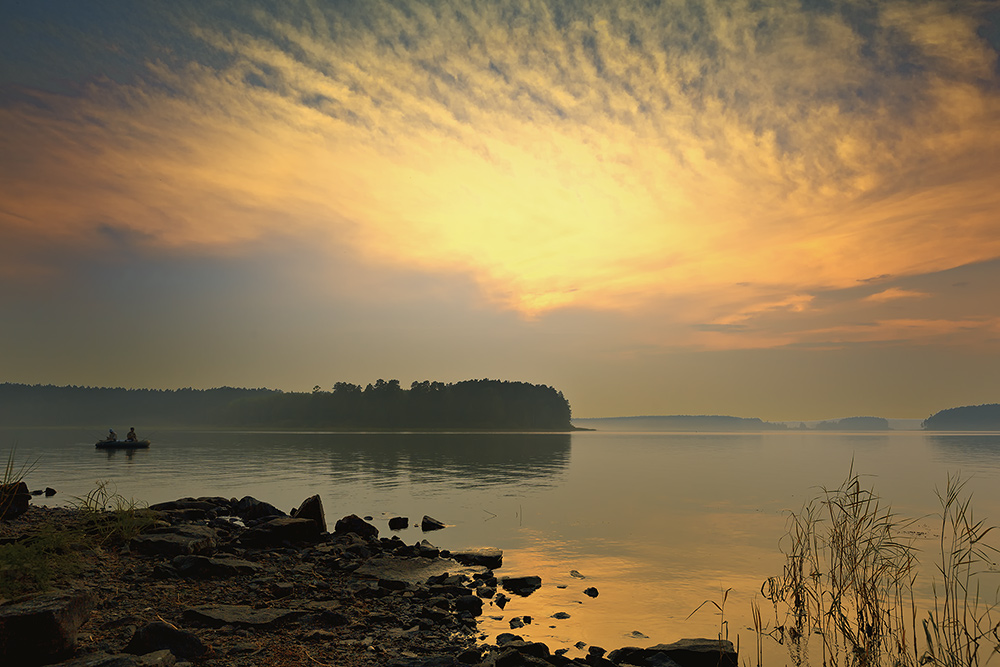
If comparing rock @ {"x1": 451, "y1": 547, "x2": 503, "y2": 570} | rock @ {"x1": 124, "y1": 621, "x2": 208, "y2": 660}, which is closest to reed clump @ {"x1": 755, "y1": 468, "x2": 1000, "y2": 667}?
rock @ {"x1": 451, "y1": 547, "x2": 503, "y2": 570}

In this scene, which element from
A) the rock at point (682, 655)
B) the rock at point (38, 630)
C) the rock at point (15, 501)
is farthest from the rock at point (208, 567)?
the rock at point (682, 655)

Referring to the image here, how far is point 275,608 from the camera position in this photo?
1234 cm

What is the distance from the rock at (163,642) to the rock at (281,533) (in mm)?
8966

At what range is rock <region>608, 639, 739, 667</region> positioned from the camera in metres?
11.4

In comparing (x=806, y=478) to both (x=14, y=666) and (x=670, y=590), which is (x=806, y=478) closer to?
(x=670, y=590)

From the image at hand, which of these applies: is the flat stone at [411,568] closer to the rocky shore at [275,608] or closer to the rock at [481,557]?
the rocky shore at [275,608]

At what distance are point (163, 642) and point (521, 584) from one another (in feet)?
31.7

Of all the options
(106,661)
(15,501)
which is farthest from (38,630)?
(15,501)

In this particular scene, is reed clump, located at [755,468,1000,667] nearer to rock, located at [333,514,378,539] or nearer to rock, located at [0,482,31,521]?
rock, located at [333,514,378,539]

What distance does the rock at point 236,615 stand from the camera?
11.2 metres

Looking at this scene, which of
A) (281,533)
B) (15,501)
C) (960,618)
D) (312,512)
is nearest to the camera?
(960,618)

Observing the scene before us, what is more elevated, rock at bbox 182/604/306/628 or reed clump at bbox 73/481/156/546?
reed clump at bbox 73/481/156/546

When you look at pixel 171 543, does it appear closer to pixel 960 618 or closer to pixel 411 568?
pixel 411 568

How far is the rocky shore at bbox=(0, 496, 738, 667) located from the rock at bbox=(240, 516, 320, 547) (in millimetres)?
39
